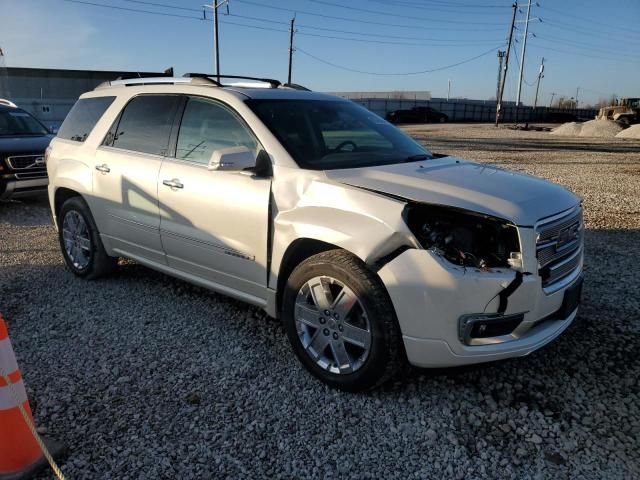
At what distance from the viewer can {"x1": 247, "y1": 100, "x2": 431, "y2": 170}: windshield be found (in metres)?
3.56

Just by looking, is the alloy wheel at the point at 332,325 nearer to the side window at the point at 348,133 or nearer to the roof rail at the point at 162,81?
the side window at the point at 348,133

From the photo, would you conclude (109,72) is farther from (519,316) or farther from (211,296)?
(519,316)

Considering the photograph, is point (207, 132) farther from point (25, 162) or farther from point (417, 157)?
point (25, 162)

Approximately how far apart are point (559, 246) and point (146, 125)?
3.30 meters

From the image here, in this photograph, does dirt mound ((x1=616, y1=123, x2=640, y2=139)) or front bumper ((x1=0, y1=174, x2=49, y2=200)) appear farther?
dirt mound ((x1=616, y1=123, x2=640, y2=139))

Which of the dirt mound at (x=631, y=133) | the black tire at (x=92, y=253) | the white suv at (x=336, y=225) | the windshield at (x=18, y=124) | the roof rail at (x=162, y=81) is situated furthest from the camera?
the dirt mound at (x=631, y=133)

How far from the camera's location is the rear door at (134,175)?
415cm

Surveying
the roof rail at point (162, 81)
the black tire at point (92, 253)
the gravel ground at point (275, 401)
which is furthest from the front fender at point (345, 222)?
the black tire at point (92, 253)

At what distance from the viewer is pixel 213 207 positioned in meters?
3.65

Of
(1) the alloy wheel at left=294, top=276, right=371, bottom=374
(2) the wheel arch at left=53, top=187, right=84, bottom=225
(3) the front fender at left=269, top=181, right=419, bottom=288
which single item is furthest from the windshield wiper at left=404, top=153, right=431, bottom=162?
(2) the wheel arch at left=53, top=187, right=84, bottom=225

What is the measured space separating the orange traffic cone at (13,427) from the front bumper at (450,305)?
1.86 m

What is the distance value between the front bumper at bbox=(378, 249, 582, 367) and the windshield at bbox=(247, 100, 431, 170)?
1043mm

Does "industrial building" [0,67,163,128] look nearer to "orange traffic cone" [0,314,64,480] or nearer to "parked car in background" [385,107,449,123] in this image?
"parked car in background" [385,107,449,123]

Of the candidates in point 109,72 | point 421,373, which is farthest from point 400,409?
point 109,72
